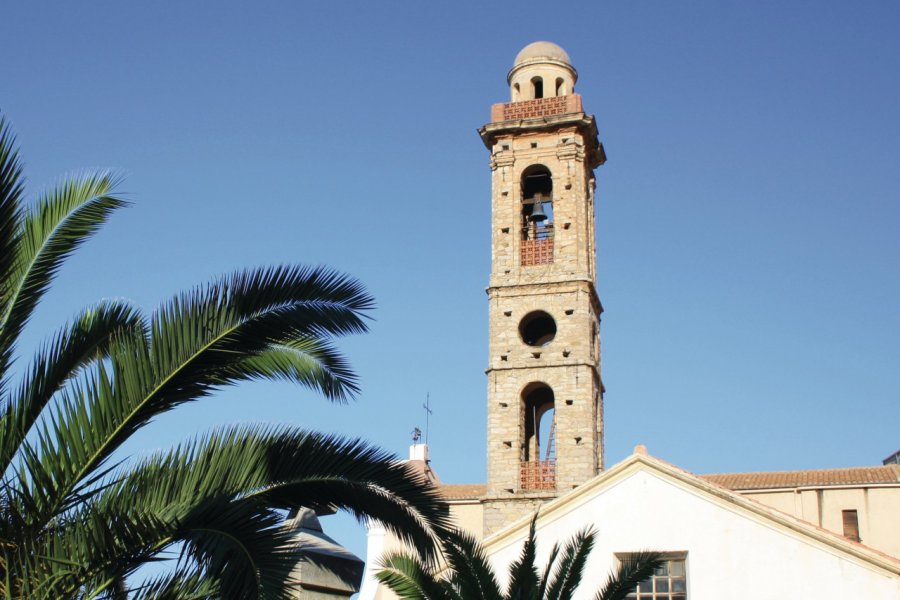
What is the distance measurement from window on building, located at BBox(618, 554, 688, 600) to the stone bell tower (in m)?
9.52

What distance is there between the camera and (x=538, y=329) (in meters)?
33.2

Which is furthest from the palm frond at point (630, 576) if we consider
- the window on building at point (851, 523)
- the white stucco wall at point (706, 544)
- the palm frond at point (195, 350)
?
the window on building at point (851, 523)

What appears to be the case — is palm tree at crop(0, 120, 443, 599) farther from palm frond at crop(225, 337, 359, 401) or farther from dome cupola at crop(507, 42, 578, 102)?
dome cupola at crop(507, 42, 578, 102)

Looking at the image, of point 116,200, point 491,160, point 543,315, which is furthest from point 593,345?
point 116,200

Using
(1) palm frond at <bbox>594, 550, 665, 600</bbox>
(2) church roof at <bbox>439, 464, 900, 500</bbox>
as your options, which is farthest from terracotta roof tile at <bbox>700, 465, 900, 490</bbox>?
(1) palm frond at <bbox>594, 550, 665, 600</bbox>

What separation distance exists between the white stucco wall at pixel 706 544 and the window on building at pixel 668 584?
0.18 m

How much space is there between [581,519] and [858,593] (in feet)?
15.1

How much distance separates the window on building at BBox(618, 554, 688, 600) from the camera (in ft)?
64.3

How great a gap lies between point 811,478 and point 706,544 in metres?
16.3

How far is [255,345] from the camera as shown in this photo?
897cm

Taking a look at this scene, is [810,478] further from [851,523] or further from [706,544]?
[706,544]

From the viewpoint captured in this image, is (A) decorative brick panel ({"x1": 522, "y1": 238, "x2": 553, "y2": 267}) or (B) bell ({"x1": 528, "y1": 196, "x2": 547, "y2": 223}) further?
(B) bell ({"x1": 528, "y1": 196, "x2": 547, "y2": 223})

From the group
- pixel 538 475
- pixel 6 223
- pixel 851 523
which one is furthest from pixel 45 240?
pixel 851 523

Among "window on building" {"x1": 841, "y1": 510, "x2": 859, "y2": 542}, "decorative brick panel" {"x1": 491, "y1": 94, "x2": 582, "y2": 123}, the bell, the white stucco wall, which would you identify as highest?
"decorative brick panel" {"x1": 491, "y1": 94, "x2": 582, "y2": 123}
